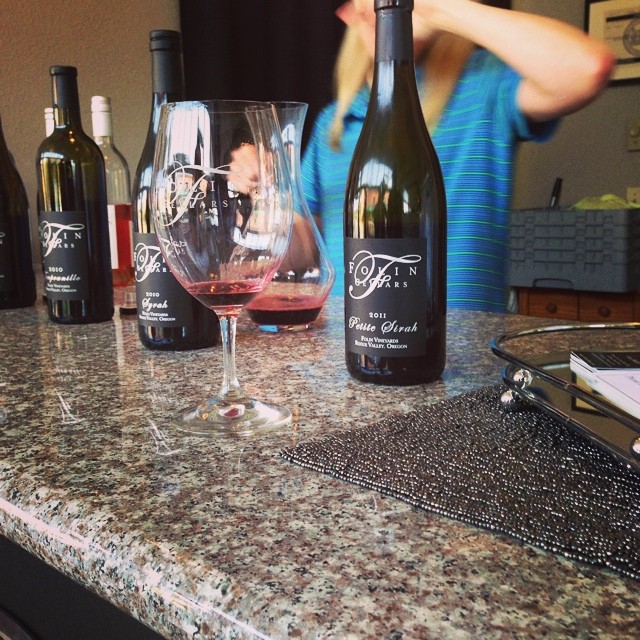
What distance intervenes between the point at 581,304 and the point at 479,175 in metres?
1.14

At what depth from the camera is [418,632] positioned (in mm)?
249

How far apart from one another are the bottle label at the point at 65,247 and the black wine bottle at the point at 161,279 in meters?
0.13

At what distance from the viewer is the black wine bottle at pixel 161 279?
71 cm

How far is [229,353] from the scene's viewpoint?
524 millimetres

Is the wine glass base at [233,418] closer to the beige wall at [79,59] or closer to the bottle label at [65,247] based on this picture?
the bottle label at [65,247]

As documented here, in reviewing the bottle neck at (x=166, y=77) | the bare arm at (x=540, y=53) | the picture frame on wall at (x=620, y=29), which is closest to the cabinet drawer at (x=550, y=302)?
the picture frame on wall at (x=620, y=29)

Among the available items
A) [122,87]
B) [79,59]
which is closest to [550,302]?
[122,87]

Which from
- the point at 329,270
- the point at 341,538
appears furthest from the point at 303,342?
the point at 341,538

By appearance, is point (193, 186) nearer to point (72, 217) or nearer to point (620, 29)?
point (72, 217)

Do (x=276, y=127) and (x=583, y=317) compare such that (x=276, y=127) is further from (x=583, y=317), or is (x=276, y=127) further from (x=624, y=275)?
(x=583, y=317)

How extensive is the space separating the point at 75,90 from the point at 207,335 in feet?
1.21

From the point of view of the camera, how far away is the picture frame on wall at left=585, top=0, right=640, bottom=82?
2861 millimetres

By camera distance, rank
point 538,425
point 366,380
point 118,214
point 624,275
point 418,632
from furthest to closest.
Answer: point 624,275 → point 118,214 → point 366,380 → point 538,425 → point 418,632

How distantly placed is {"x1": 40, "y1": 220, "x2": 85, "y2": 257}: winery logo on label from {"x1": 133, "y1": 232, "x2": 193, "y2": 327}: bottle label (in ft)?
0.54
